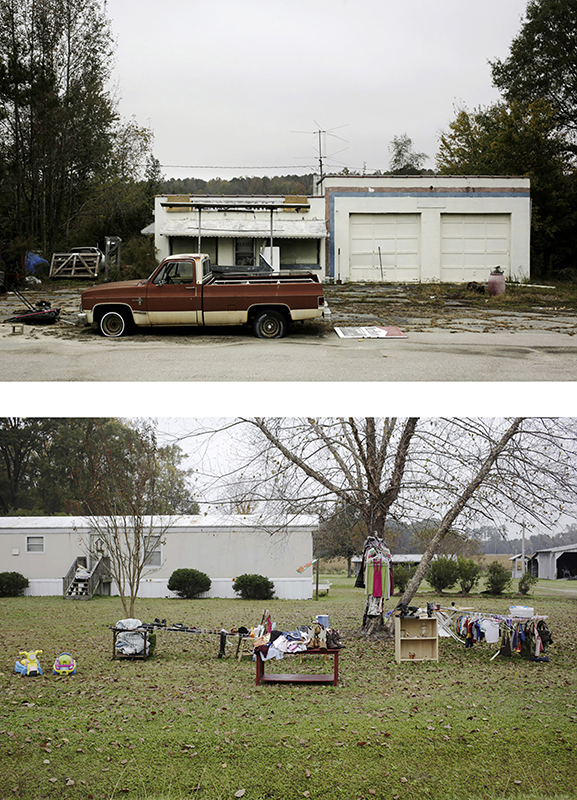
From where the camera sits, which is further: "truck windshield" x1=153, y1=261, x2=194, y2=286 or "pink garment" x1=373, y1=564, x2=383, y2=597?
"pink garment" x1=373, y1=564, x2=383, y2=597

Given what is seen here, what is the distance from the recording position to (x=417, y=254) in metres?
16.1

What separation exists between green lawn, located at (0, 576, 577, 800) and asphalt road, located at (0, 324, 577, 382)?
11.0 ft

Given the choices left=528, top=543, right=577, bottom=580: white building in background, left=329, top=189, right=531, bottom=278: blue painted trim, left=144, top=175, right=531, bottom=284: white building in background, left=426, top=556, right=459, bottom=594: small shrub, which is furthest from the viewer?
left=329, top=189, right=531, bottom=278: blue painted trim

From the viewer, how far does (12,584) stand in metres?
14.4

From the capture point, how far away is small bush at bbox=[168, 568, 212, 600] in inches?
509

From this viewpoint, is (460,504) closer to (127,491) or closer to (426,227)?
(127,491)

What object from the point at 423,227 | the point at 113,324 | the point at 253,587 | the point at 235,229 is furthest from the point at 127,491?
the point at 423,227

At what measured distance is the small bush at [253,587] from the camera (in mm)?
12562

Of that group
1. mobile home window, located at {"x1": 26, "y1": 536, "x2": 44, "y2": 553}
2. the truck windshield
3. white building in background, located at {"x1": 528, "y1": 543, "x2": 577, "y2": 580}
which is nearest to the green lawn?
white building in background, located at {"x1": 528, "y1": 543, "x2": 577, "y2": 580}

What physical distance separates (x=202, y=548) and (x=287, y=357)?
570 cm

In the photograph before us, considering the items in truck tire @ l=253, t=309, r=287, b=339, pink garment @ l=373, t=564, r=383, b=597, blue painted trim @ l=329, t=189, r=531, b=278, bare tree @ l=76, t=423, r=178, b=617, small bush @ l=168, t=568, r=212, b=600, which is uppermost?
blue painted trim @ l=329, t=189, r=531, b=278

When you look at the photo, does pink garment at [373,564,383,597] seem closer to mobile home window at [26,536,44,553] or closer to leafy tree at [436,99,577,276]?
mobile home window at [26,536,44,553]

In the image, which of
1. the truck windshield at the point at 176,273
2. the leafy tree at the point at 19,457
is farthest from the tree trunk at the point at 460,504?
the leafy tree at the point at 19,457

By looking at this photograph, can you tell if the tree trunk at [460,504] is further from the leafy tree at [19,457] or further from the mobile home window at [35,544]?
the mobile home window at [35,544]
